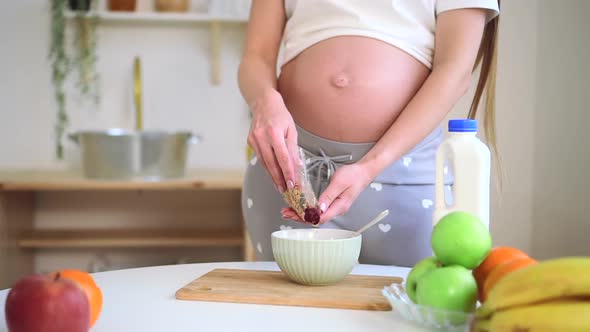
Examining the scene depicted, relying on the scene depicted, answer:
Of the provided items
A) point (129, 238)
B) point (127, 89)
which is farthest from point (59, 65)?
point (129, 238)

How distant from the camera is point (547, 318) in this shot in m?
0.41

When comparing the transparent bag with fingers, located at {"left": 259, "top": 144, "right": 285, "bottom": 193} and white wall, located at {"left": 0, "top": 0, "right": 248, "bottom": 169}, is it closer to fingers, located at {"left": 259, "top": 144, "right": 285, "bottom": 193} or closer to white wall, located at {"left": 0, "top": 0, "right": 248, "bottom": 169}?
fingers, located at {"left": 259, "top": 144, "right": 285, "bottom": 193}

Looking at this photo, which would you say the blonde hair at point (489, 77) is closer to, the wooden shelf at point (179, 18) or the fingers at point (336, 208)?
the fingers at point (336, 208)

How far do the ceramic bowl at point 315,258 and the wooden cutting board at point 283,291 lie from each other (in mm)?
12

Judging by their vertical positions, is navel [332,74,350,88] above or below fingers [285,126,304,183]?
above

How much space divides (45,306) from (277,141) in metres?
0.43

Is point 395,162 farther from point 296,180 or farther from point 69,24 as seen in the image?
point 69,24

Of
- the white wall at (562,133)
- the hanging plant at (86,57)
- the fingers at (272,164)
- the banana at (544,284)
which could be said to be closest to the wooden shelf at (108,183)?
the hanging plant at (86,57)

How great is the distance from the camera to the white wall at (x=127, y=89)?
2.48 meters

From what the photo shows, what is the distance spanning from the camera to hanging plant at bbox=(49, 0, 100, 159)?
2.42 meters

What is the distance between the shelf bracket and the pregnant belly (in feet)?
4.93

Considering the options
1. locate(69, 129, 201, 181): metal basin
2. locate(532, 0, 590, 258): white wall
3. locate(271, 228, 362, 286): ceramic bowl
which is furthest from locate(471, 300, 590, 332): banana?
locate(69, 129, 201, 181): metal basin

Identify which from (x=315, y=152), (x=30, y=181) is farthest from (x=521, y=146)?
(x=30, y=181)

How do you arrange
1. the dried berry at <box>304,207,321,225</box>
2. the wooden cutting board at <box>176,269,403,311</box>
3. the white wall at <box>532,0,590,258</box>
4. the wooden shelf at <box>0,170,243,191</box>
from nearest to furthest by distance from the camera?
the wooden cutting board at <box>176,269,403,311</box> < the dried berry at <box>304,207,321,225</box> < the white wall at <box>532,0,590,258</box> < the wooden shelf at <box>0,170,243,191</box>
